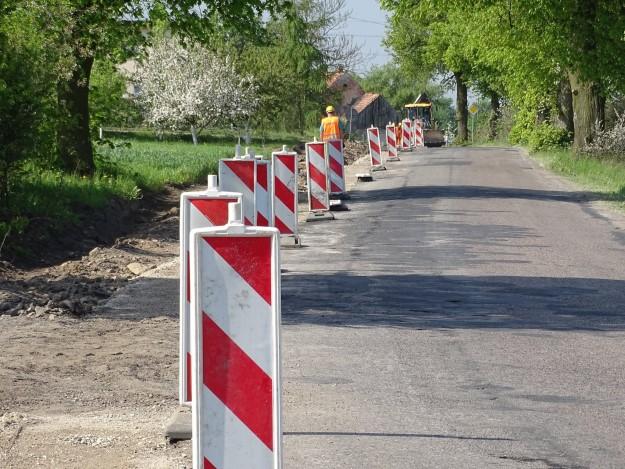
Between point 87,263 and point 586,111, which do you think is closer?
point 87,263

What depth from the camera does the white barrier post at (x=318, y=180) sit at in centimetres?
2075

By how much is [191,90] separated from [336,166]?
3910 cm

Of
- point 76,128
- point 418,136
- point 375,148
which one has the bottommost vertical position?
point 418,136

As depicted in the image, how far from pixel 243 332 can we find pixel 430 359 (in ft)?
13.7

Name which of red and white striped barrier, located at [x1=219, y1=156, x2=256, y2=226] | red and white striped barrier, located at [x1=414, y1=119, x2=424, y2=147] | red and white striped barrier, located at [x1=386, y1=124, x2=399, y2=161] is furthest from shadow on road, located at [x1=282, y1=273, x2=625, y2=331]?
red and white striped barrier, located at [x1=414, y1=119, x2=424, y2=147]

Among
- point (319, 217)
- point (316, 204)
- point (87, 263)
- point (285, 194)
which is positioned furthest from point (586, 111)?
point (87, 263)

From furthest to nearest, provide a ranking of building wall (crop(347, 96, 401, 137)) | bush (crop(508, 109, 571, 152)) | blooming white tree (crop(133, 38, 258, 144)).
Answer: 1. building wall (crop(347, 96, 401, 137))
2. blooming white tree (crop(133, 38, 258, 144))
3. bush (crop(508, 109, 571, 152))

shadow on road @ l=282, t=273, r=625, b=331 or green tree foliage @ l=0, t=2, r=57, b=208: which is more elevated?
green tree foliage @ l=0, t=2, r=57, b=208

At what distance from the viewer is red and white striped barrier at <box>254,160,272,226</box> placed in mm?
Result: 14625

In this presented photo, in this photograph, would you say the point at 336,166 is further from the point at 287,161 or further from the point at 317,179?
the point at 287,161

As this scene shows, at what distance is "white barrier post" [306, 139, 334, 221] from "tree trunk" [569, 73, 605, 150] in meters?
20.2

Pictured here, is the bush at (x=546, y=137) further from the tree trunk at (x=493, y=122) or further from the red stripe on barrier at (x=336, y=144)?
the tree trunk at (x=493, y=122)

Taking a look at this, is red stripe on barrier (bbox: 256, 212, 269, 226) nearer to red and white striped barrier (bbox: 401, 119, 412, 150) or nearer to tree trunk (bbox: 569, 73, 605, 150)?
tree trunk (bbox: 569, 73, 605, 150)

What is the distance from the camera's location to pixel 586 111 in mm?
39906
